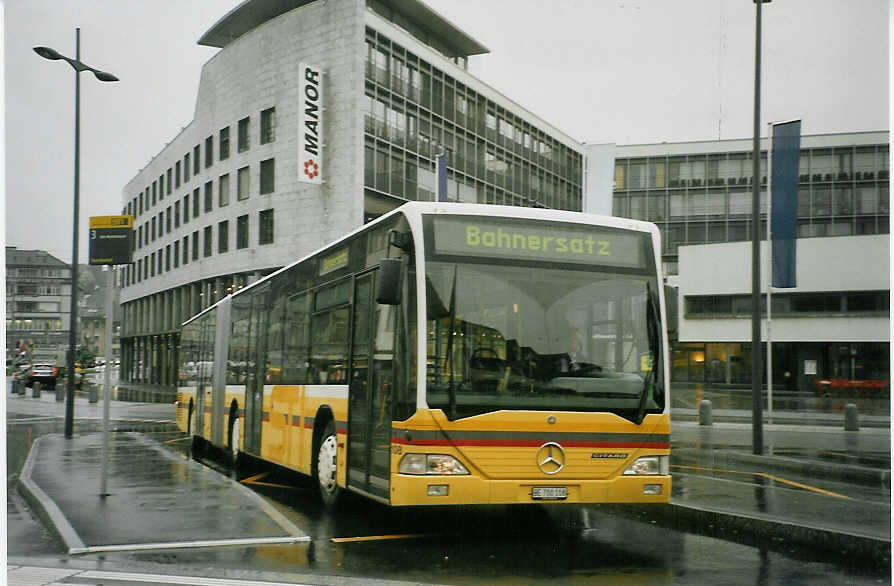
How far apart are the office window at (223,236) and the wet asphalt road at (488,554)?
38392mm

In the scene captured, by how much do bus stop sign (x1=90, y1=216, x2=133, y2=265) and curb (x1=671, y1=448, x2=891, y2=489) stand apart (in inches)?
385

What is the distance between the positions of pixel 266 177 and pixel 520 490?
37.5 metres

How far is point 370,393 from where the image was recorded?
29.9 ft

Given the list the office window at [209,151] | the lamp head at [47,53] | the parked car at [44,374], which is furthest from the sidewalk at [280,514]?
the parked car at [44,374]

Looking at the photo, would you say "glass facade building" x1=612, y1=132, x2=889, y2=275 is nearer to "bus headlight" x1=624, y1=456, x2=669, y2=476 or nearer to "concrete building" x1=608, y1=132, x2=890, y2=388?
"concrete building" x1=608, y1=132, x2=890, y2=388

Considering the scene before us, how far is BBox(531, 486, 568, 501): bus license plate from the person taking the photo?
8188 mm

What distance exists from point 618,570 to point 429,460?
180cm

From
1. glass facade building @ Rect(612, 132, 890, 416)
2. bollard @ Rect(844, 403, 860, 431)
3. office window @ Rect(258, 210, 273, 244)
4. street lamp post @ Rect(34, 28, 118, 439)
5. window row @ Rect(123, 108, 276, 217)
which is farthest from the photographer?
office window @ Rect(258, 210, 273, 244)

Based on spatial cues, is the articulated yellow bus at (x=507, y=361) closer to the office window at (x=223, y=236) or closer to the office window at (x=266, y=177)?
the office window at (x=266, y=177)

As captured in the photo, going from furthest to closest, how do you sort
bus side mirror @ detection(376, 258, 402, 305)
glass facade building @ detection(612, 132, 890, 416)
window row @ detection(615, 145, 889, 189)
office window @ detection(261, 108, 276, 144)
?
1. window row @ detection(615, 145, 889, 189)
2. office window @ detection(261, 108, 276, 144)
3. glass facade building @ detection(612, 132, 890, 416)
4. bus side mirror @ detection(376, 258, 402, 305)

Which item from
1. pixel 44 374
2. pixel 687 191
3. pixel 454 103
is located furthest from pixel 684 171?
pixel 44 374

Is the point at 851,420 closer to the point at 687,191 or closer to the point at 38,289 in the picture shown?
the point at 38,289

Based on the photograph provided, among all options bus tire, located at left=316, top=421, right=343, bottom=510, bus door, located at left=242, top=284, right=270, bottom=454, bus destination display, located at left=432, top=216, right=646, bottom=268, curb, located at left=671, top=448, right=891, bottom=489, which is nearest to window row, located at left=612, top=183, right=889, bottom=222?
curb, located at left=671, top=448, right=891, bottom=489

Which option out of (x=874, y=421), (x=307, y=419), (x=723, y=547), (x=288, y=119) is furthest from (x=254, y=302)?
(x=288, y=119)
